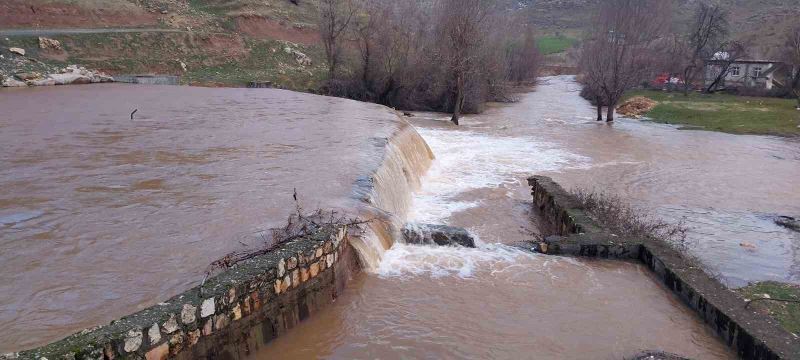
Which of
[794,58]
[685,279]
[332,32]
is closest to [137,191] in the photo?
[685,279]

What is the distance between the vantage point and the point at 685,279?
8.40m

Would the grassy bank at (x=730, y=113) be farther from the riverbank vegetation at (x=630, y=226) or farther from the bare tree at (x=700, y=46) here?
the riverbank vegetation at (x=630, y=226)

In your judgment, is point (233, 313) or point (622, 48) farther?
point (622, 48)

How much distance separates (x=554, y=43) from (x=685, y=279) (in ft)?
311

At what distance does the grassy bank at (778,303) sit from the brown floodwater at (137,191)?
6.88 m

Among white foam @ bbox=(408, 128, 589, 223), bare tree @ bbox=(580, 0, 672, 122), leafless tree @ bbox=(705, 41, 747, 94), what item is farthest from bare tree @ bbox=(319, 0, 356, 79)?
leafless tree @ bbox=(705, 41, 747, 94)

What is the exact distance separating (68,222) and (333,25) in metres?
28.8

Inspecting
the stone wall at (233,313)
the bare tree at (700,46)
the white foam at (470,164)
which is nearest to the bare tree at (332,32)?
the white foam at (470,164)

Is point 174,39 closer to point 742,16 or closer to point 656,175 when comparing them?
point 656,175

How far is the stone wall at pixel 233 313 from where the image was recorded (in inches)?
190

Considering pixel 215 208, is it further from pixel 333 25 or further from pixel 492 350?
pixel 333 25

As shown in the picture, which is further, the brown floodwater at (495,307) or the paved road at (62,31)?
the paved road at (62,31)

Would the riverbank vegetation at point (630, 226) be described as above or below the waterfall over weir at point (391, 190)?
below

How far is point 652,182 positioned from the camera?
59.2ft
